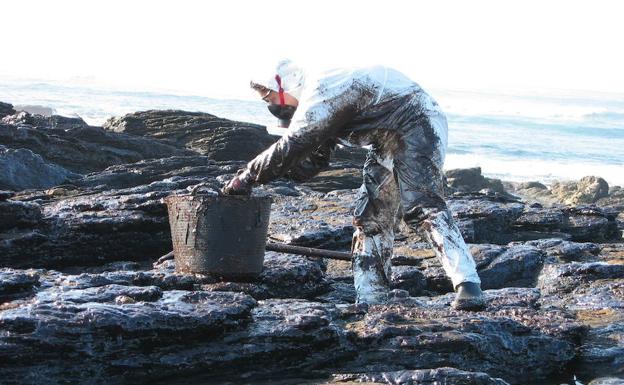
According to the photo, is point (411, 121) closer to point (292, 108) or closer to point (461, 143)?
point (292, 108)

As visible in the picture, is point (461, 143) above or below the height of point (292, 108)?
below

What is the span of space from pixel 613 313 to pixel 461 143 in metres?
42.6

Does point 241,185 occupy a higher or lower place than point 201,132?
higher

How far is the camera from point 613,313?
6.60 metres

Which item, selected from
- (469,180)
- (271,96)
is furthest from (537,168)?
(271,96)

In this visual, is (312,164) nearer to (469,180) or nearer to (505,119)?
(469,180)

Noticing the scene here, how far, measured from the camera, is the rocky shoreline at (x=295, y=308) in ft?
15.5

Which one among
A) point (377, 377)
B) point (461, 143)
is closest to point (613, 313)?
point (377, 377)

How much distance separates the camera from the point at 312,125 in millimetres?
5758

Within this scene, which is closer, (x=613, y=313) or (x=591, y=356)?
(x=591, y=356)

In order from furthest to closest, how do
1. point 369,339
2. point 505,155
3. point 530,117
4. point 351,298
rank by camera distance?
point 530,117 < point 505,155 < point 351,298 < point 369,339

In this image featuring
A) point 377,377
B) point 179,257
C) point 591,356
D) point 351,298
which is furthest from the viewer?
point 351,298

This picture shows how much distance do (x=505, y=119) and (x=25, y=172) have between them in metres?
56.6

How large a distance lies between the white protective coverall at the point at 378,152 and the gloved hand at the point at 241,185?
0.04 metres
